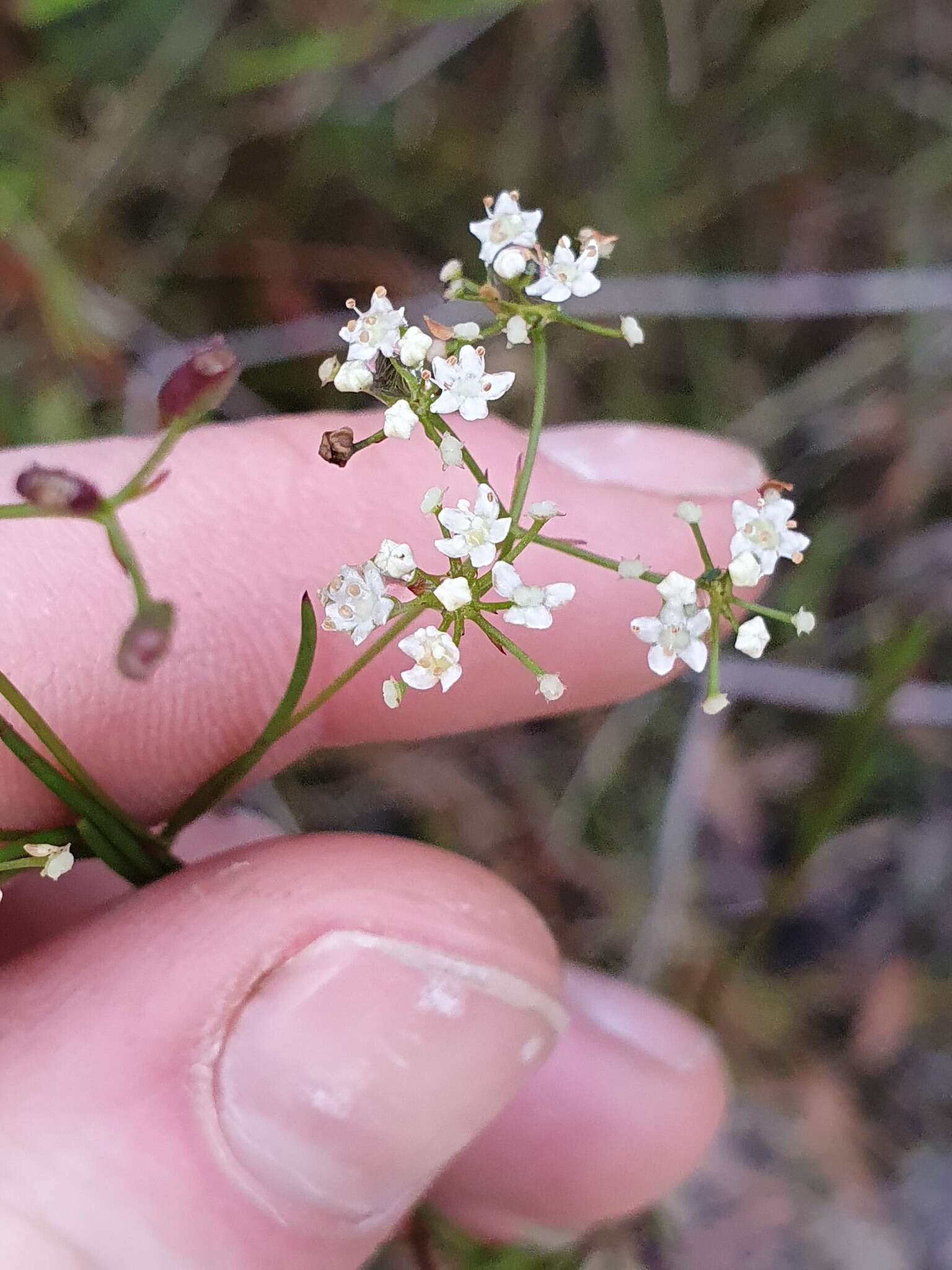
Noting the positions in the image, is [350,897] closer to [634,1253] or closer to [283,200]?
[634,1253]

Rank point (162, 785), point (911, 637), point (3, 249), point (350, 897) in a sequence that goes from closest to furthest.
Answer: point (350, 897)
point (911, 637)
point (162, 785)
point (3, 249)

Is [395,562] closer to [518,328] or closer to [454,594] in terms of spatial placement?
[454,594]

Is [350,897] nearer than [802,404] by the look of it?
Yes

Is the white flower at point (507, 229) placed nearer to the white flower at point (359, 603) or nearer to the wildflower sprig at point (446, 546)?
the wildflower sprig at point (446, 546)

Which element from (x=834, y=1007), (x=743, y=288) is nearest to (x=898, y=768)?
(x=834, y=1007)

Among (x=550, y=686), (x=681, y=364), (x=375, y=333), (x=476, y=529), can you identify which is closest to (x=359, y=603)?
(x=476, y=529)
